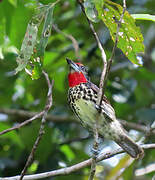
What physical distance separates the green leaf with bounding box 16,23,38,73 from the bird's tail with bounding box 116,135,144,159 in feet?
4.03

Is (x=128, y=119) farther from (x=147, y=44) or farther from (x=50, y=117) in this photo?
(x=147, y=44)

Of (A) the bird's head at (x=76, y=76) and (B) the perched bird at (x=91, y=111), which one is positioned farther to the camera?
(A) the bird's head at (x=76, y=76)

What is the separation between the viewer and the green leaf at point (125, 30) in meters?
2.46

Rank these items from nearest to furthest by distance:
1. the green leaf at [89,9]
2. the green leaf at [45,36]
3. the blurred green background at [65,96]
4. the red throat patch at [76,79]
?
the green leaf at [89,9], the green leaf at [45,36], the red throat patch at [76,79], the blurred green background at [65,96]

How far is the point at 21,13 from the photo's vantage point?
135 inches

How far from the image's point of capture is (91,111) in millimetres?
3242

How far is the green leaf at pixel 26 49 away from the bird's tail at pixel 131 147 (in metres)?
1.23

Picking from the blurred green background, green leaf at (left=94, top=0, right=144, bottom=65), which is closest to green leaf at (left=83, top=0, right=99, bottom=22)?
green leaf at (left=94, top=0, right=144, bottom=65)

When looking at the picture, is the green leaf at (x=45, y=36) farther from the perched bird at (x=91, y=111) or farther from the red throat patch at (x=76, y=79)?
the red throat patch at (x=76, y=79)

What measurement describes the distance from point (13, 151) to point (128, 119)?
1.37 m

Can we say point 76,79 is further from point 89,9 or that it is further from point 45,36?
point 89,9

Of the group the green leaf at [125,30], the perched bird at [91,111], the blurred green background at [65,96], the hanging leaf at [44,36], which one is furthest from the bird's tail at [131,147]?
the hanging leaf at [44,36]

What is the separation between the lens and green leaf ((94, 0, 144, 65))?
8.05 ft

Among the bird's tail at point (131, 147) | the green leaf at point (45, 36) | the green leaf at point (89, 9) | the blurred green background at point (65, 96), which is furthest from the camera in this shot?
the blurred green background at point (65, 96)
